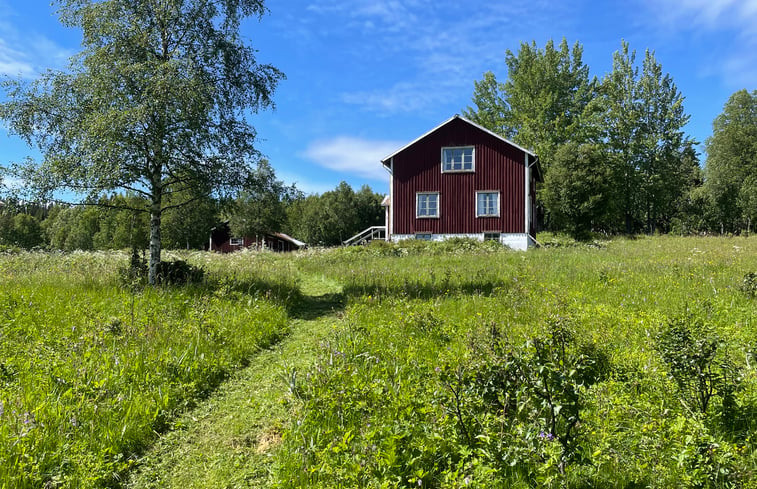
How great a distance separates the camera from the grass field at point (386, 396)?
9.66 ft

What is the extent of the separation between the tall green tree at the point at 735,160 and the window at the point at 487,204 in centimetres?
3274

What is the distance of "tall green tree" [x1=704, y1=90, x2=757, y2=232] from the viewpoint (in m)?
41.7

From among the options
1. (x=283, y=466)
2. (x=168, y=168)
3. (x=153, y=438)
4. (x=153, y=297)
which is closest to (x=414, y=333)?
(x=283, y=466)

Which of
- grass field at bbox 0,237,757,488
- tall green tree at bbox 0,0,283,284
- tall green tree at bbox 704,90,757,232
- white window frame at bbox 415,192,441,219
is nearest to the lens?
grass field at bbox 0,237,757,488

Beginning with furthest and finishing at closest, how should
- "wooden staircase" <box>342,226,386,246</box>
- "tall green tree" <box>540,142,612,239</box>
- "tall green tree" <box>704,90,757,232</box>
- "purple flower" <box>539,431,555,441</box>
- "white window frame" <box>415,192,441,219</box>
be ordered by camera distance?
A: "tall green tree" <box>704,90,757,232</box> < "tall green tree" <box>540,142,612,239</box> < "wooden staircase" <box>342,226,386,246</box> < "white window frame" <box>415,192,441,219</box> < "purple flower" <box>539,431,555,441</box>

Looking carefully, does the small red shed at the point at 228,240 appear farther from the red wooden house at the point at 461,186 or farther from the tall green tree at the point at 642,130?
the tall green tree at the point at 642,130

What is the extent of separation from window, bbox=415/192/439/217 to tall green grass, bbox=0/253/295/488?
20.4 meters

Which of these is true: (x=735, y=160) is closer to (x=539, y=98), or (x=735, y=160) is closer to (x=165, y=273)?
(x=539, y=98)

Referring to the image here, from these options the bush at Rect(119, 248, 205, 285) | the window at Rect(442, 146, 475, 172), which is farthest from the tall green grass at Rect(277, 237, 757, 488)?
the window at Rect(442, 146, 475, 172)

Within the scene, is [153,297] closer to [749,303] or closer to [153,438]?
[153,438]

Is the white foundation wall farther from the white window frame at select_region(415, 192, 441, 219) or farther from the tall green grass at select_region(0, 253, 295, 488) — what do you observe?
the tall green grass at select_region(0, 253, 295, 488)

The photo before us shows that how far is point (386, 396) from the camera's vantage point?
4020 mm

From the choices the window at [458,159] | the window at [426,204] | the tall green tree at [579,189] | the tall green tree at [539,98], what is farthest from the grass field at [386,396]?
the tall green tree at [539,98]

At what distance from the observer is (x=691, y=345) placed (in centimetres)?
358
